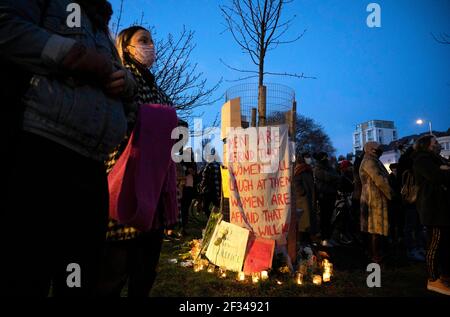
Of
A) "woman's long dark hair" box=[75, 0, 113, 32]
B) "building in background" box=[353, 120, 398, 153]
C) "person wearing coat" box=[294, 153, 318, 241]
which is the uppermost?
"building in background" box=[353, 120, 398, 153]

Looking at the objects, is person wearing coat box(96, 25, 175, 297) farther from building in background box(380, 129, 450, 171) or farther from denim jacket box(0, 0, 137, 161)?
building in background box(380, 129, 450, 171)

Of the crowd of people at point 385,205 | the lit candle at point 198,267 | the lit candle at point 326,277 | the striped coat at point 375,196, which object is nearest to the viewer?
the crowd of people at point 385,205

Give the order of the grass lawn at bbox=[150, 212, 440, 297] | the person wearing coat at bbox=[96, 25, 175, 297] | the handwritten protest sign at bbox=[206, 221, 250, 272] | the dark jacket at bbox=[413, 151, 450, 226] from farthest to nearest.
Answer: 1. the handwritten protest sign at bbox=[206, 221, 250, 272]
2. the dark jacket at bbox=[413, 151, 450, 226]
3. the grass lawn at bbox=[150, 212, 440, 297]
4. the person wearing coat at bbox=[96, 25, 175, 297]

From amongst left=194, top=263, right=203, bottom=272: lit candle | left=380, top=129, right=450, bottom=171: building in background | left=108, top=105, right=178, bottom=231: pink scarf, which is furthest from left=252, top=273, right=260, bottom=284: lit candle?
left=380, top=129, right=450, bottom=171: building in background

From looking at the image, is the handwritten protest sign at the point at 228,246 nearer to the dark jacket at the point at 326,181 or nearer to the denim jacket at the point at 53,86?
the dark jacket at the point at 326,181

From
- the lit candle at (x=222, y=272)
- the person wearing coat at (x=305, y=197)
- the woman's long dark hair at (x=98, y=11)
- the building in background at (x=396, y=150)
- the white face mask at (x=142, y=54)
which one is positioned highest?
the building in background at (x=396, y=150)

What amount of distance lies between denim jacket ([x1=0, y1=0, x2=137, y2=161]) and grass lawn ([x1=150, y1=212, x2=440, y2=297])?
132 inches

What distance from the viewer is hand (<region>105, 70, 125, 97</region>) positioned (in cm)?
131

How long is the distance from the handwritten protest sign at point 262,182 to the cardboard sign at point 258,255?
0.34 feet

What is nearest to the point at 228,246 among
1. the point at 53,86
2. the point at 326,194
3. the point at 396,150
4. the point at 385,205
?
the point at 385,205

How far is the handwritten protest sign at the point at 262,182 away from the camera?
505cm

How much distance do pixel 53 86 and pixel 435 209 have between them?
16.0ft

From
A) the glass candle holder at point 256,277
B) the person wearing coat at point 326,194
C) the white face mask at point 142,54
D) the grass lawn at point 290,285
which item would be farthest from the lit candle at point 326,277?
the white face mask at point 142,54
